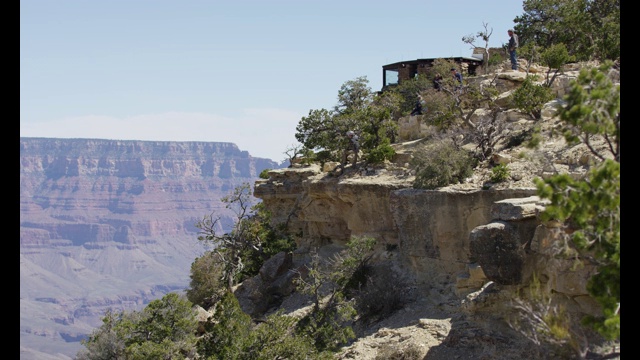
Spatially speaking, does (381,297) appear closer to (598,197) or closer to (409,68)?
(598,197)

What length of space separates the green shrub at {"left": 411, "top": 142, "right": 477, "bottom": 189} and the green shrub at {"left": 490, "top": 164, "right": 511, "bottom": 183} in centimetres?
193

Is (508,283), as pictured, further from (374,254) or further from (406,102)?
(406,102)

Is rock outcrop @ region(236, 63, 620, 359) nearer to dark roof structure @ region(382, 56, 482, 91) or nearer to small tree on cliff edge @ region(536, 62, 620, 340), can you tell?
small tree on cliff edge @ region(536, 62, 620, 340)

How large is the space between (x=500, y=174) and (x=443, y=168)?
8.17 feet

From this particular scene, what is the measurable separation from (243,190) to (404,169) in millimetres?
10209

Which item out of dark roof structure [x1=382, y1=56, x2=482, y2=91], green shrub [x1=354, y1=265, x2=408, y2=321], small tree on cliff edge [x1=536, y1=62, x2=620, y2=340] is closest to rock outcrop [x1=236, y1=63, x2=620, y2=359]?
green shrub [x1=354, y1=265, x2=408, y2=321]

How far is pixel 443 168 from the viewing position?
3238 centimetres

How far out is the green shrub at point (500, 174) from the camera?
30622 mm

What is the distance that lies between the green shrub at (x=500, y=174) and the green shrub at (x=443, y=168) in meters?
1.93

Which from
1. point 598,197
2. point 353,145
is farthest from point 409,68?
point 598,197

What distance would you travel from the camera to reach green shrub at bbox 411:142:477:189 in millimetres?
32438

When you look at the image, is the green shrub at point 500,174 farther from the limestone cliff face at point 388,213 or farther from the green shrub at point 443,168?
the green shrub at point 443,168

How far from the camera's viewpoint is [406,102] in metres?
50.0
